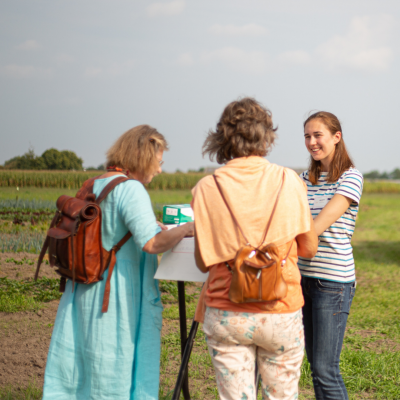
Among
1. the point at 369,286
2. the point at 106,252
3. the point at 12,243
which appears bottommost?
the point at 369,286

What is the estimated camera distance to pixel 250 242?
167cm

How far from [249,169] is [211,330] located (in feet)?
2.22

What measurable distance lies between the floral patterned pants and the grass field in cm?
163

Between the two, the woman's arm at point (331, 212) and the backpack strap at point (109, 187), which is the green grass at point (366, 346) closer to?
the woman's arm at point (331, 212)

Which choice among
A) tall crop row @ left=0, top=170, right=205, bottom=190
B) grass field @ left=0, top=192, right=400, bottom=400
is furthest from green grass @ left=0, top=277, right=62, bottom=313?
tall crop row @ left=0, top=170, right=205, bottom=190

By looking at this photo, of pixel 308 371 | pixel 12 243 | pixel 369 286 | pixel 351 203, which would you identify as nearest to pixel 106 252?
pixel 351 203

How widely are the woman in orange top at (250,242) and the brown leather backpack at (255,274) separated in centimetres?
5

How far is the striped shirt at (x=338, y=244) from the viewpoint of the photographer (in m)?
2.27

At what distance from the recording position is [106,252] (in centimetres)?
211

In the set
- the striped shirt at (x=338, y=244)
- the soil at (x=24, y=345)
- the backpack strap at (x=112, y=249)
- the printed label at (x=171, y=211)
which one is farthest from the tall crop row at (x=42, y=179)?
the striped shirt at (x=338, y=244)

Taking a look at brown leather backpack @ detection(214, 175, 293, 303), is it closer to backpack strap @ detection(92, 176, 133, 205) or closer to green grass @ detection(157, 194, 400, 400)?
backpack strap @ detection(92, 176, 133, 205)

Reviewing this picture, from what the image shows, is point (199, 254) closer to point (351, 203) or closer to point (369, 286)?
point (351, 203)

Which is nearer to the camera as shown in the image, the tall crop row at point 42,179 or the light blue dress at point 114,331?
the light blue dress at point 114,331

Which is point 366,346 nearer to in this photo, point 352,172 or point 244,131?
point 352,172
